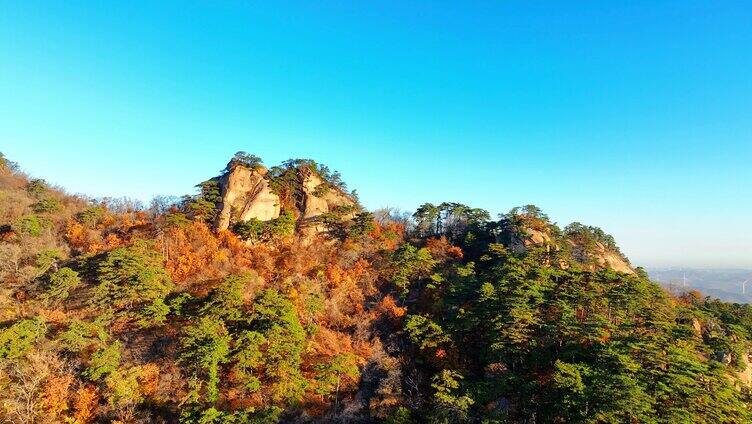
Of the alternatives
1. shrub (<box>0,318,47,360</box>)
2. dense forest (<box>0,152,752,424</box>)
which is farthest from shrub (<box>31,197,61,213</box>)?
shrub (<box>0,318,47,360</box>)

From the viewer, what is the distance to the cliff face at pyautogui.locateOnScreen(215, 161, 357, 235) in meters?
56.1

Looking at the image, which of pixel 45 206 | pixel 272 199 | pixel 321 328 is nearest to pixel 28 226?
pixel 45 206

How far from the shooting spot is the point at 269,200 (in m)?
58.5

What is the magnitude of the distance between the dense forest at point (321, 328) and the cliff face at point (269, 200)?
35cm

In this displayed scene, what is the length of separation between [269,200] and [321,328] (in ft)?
84.3

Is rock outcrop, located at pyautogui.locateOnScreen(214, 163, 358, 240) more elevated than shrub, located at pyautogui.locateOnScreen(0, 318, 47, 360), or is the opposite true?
rock outcrop, located at pyautogui.locateOnScreen(214, 163, 358, 240)

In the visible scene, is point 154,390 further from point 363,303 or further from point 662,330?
point 662,330

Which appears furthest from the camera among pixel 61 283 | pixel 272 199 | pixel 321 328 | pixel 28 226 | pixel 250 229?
pixel 272 199

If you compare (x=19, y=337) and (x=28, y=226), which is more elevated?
(x=28, y=226)

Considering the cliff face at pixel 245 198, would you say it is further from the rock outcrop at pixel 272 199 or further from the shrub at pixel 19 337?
the shrub at pixel 19 337

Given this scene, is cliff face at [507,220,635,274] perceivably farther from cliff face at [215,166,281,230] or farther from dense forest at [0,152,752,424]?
cliff face at [215,166,281,230]

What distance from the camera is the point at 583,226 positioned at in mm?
65500

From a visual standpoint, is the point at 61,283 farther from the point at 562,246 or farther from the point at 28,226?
the point at 562,246

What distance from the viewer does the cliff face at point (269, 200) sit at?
5606cm
